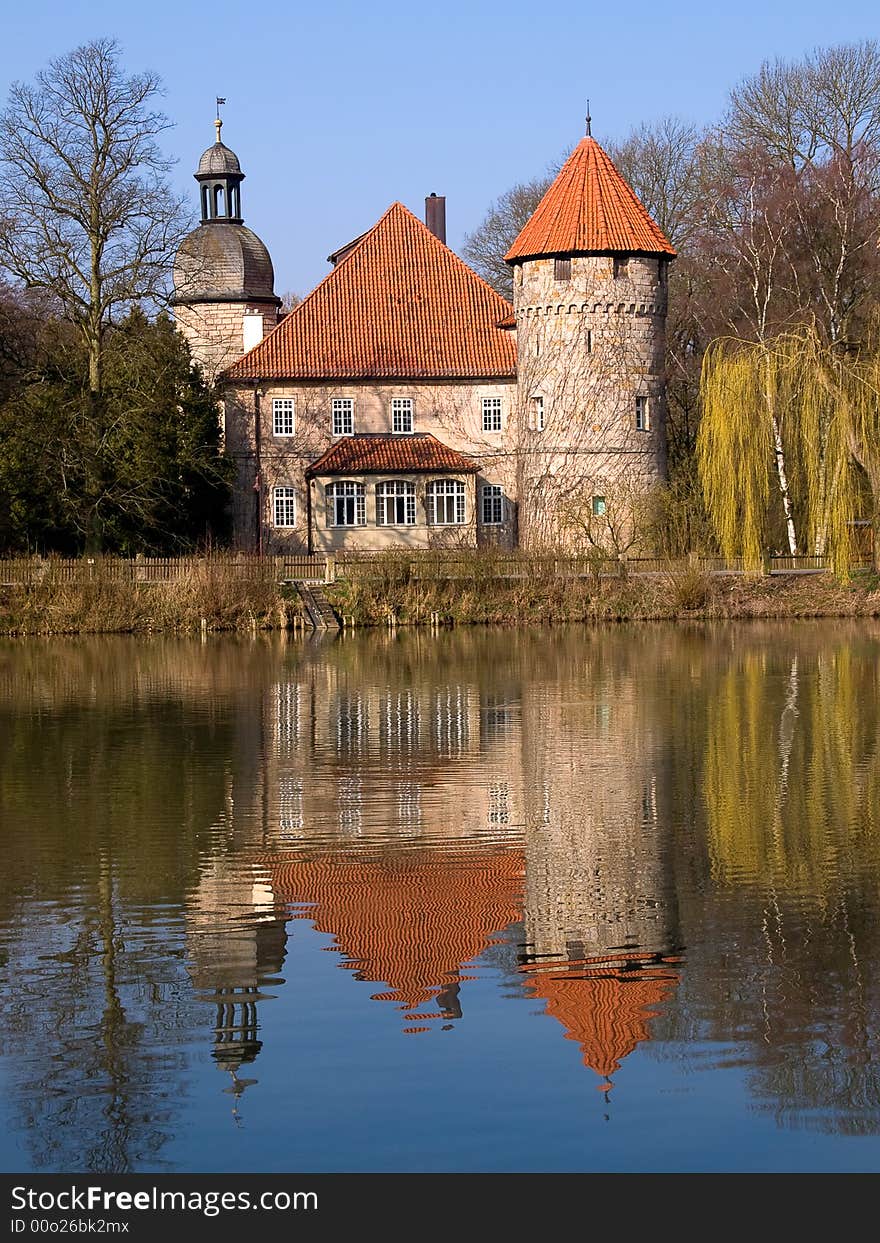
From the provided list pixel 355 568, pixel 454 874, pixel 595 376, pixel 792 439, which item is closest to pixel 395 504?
pixel 595 376

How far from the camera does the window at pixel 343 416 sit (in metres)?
56.0

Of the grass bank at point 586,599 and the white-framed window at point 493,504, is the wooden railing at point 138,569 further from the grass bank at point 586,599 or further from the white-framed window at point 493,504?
the white-framed window at point 493,504

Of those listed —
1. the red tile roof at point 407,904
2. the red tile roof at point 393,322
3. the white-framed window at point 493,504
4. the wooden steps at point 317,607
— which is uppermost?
the red tile roof at point 393,322

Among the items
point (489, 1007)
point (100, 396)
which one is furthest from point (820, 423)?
point (489, 1007)

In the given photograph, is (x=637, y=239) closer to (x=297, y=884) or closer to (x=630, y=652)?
(x=630, y=652)

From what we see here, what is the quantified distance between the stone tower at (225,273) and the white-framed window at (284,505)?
12379 millimetres

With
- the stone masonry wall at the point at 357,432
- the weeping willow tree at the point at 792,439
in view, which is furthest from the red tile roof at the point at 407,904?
the stone masonry wall at the point at 357,432

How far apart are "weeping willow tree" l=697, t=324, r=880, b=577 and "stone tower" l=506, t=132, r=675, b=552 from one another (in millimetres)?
10146

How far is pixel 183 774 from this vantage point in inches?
689

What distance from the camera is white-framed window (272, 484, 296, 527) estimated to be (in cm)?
5488

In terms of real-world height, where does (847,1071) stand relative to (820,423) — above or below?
below

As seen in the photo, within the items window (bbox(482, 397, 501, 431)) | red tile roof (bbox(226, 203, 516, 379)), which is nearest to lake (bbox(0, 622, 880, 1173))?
window (bbox(482, 397, 501, 431))

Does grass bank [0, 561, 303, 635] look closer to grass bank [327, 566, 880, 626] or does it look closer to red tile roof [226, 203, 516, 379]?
grass bank [327, 566, 880, 626]
